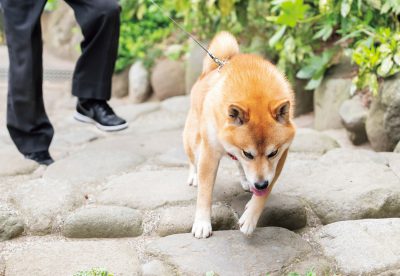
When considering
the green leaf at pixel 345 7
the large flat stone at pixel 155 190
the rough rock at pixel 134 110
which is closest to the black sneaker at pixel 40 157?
the large flat stone at pixel 155 190

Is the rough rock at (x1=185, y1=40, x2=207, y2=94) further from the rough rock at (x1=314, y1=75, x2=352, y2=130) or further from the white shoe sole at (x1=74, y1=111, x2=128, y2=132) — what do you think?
the white shoe sole at (x1=74, y1=111, x2=128, y2=132)

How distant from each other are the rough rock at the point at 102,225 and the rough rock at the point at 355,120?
2.11 meters

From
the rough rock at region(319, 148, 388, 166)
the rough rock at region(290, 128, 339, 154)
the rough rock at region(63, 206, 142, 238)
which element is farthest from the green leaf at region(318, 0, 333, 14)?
the rough rock at region(63, 206, 142, 238)

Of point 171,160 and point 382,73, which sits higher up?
point 382,73

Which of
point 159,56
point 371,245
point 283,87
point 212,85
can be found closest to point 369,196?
point 371,245

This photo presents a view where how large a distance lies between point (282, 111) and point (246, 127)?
20 centimetres

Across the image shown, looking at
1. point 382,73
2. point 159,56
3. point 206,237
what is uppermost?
point 382,73

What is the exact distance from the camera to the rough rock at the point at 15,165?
13.6ft

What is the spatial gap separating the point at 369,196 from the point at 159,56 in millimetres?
4686

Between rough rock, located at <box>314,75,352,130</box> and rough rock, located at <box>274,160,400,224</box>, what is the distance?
1266 millimetres

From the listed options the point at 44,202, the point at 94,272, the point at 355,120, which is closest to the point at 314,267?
the point at 94,272

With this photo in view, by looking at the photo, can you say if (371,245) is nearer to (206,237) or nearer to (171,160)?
(206,237)

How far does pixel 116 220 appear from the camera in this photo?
3.29 m

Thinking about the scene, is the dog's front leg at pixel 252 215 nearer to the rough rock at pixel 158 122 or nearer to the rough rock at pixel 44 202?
the rough rock at pixel 44 202
